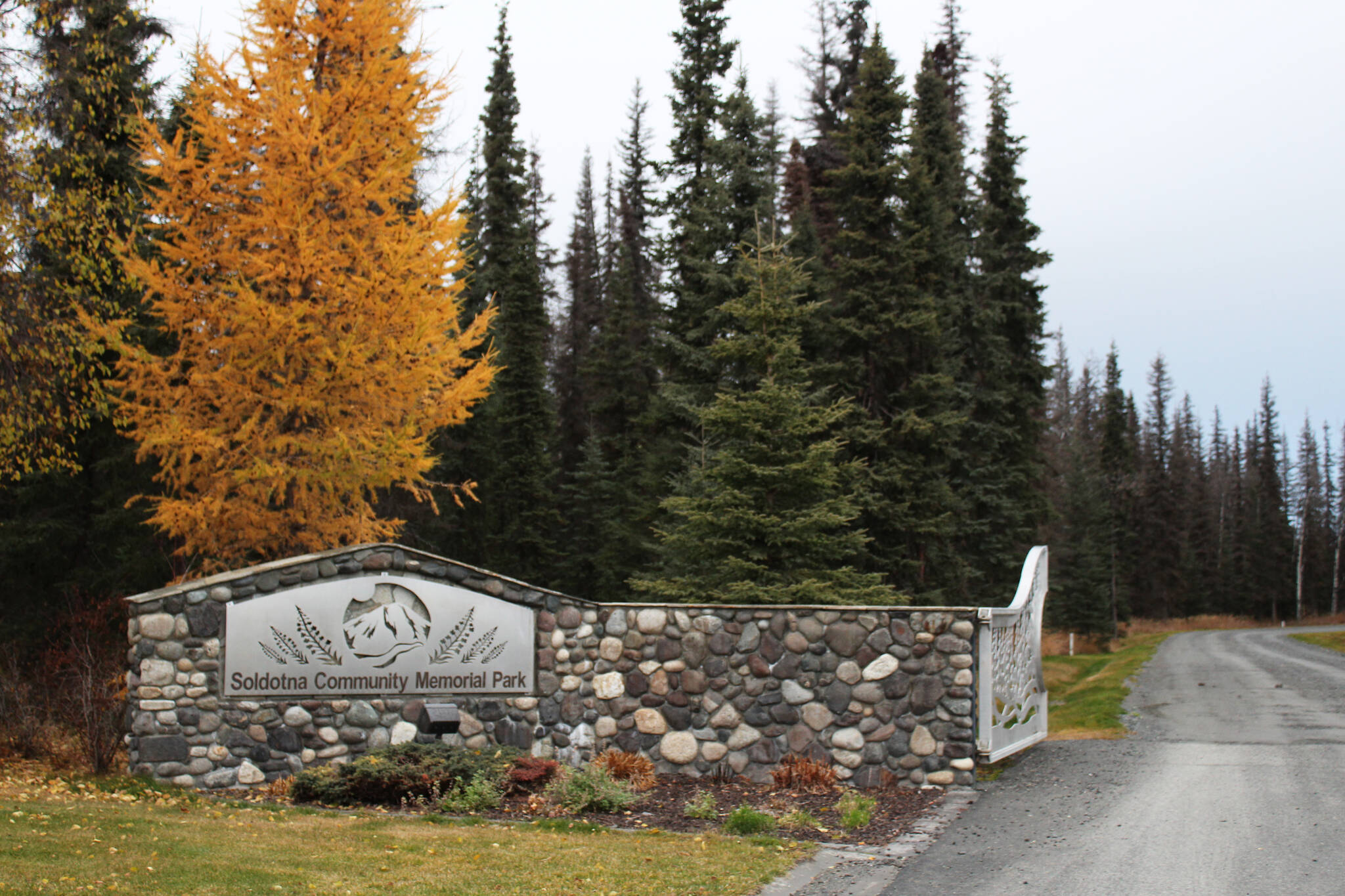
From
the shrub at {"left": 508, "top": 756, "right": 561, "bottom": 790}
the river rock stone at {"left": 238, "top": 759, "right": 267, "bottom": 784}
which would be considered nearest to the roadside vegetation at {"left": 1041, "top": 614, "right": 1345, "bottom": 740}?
the shrub at {"left": 508, "top": 756, "right": 561, "bottom": 790}

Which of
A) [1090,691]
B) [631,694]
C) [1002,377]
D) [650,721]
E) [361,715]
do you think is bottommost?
[1090,691]

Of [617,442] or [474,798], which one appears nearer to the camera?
[474,798]

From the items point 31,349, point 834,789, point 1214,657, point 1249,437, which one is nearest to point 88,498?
point 31,349

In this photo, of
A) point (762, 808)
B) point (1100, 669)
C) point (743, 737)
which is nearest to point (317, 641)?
point (743, 737)

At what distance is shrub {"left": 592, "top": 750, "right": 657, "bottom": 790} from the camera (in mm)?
9148

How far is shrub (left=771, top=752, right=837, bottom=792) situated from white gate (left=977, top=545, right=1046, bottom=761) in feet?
4.51

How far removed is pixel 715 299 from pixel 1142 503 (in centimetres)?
5154

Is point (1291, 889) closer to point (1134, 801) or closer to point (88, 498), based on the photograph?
point (1134, 801)

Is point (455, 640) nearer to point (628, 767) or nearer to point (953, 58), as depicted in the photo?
point (628, 767)

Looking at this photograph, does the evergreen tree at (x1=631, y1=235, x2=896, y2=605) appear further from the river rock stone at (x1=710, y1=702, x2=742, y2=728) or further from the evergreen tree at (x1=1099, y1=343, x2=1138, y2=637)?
the evergreen tree at (x1=1099, y1=343, x2=1138, y2=637)

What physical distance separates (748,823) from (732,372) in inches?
524

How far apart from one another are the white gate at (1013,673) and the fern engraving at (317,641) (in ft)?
19.3

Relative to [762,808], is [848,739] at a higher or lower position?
higher

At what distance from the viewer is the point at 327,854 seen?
6152 mm
